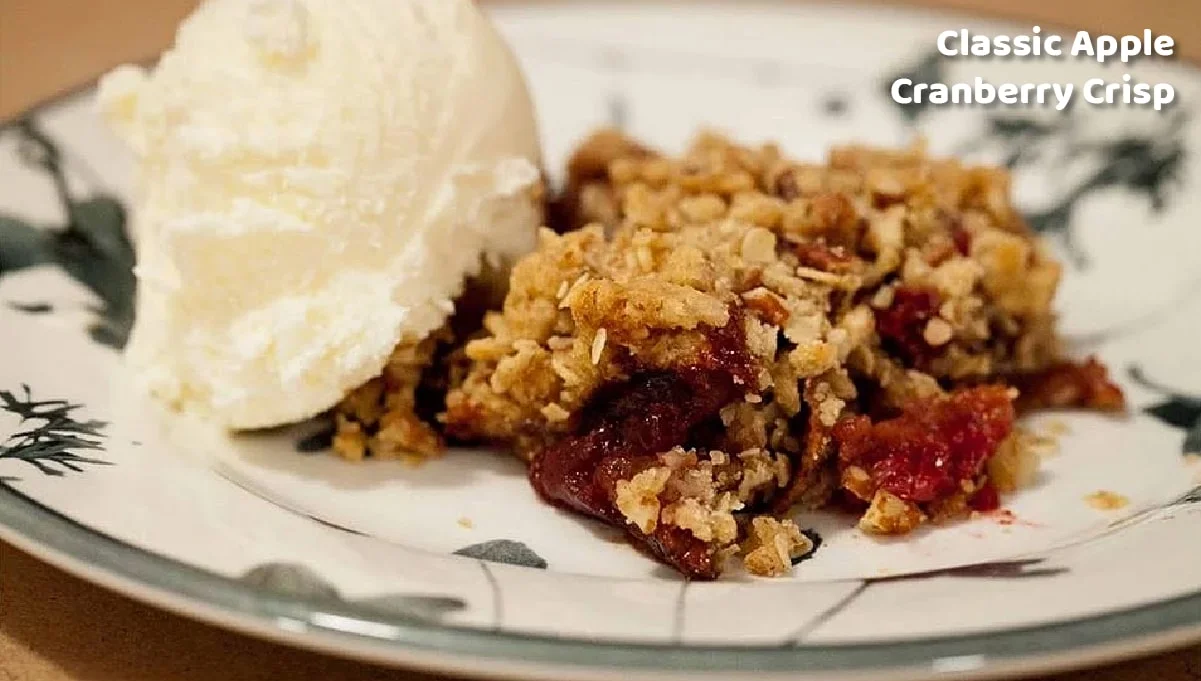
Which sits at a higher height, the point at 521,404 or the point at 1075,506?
the point at 521,404

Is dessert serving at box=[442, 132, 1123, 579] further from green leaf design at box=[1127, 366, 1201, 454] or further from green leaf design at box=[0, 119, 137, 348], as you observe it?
green leaf design at box=[0, 119, 137, 348]

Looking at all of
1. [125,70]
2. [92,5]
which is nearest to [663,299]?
[125,70]

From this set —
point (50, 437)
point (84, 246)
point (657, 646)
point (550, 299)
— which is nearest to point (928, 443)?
point (550, 299)

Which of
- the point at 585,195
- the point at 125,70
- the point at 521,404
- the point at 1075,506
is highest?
the point at 125,70

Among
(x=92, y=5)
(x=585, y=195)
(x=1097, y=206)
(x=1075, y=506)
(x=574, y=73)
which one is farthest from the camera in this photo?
(x=92, y=5)

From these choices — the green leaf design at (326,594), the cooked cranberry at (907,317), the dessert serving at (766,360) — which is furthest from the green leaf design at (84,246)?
the cooked cranberry at (907,317)

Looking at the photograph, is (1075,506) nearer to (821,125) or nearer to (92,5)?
(821,125)

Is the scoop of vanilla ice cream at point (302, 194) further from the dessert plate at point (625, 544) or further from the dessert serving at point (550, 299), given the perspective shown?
the dessert plate at point (625, 544)

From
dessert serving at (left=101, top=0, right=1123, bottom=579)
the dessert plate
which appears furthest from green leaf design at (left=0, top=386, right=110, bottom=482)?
dessert serving at (left=101, top=0, right=1123, bottom=579)
